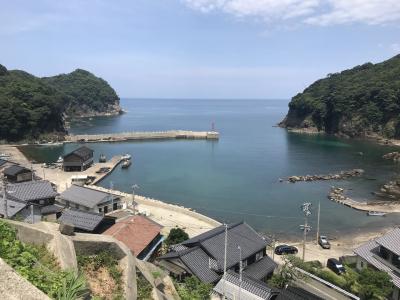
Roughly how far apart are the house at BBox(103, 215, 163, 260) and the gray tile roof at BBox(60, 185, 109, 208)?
31.5 feet

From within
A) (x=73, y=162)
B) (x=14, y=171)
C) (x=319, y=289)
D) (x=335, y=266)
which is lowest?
(x=335, y=266)

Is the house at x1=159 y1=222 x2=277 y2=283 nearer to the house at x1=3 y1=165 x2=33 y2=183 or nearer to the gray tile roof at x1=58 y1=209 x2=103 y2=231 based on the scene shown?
the gray tile roof at x1=58 y1=209 x2=103 y2=231

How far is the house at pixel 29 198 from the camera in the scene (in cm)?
3154

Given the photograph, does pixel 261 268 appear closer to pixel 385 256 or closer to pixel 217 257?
pixel 217 257

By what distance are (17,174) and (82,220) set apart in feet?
91.7

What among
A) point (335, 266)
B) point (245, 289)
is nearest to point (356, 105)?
point (335, 266)

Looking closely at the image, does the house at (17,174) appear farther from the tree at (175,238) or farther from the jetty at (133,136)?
the jetty at (133,136)

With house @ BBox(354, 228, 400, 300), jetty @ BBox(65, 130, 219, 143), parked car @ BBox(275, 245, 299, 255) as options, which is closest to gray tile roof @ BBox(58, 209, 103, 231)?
parked car @ BBox(275, 245, 299, 255)

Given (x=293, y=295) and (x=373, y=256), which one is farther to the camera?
(x=373, y=256)

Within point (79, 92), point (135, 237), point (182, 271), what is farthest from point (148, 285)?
point (79, 92)

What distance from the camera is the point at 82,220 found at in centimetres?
3006

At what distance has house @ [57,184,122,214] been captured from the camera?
38750 millimetres

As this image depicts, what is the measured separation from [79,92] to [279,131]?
10402 centimetres

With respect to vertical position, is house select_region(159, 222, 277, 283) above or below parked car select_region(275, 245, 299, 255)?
above
